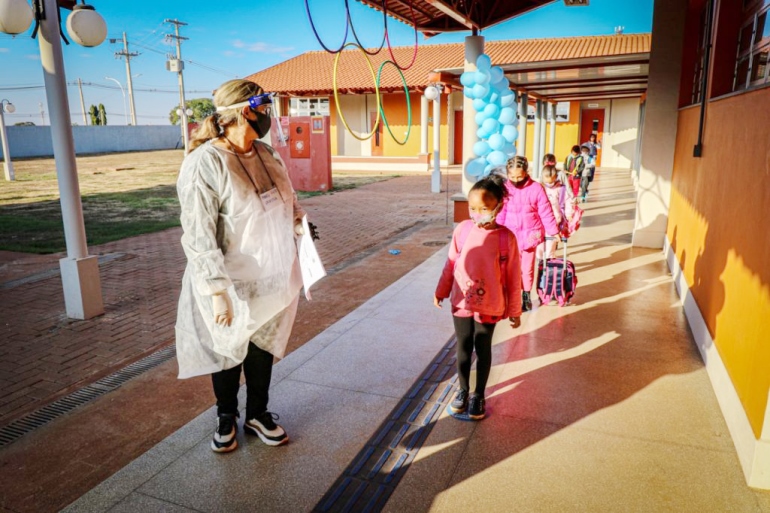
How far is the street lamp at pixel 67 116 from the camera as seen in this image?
5.27 metres

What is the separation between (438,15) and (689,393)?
7.62 m

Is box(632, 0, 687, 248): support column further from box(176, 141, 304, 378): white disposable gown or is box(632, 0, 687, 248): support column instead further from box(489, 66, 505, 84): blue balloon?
box(176, 141, 304, 378): white disposable gown

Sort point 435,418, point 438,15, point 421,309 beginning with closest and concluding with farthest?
point 435,418
point 421,309
point 438,15

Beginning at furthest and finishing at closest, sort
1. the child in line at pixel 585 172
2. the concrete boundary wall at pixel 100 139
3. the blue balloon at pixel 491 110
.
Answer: the concrete boundary wall at pixel 100 139
the child in line at pixel 585 172
the blue balloon at pixel 491 110

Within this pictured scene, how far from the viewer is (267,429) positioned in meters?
3.22

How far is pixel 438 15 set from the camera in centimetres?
934

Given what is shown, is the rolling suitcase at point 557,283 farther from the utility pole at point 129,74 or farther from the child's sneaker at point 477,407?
the utility pole at point 129,74

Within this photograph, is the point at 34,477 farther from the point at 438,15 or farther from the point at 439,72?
the point at 439,72

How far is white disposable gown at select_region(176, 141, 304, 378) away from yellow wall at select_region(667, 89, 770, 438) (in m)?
2.57

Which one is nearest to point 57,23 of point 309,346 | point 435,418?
point 309,346

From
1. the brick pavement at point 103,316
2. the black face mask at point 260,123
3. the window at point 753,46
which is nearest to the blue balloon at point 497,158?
the brick pavement at point 103,316

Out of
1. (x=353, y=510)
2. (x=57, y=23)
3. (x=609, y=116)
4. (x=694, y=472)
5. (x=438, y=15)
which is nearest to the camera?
(x=353, y=510)

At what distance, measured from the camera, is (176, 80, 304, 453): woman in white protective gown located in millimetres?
2738

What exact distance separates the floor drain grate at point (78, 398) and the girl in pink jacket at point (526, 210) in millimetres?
3375
